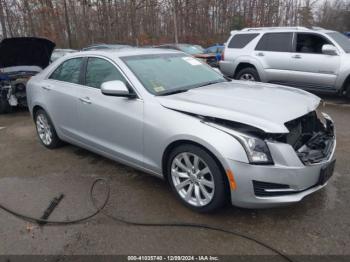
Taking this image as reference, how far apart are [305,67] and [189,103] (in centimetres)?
570

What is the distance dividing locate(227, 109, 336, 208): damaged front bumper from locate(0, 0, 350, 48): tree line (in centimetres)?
2259

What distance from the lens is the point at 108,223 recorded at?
3.05 meters

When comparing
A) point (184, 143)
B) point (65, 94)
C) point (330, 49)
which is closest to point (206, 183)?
point (184, 143)

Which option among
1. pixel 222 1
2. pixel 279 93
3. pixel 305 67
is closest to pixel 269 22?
pixel 222 1

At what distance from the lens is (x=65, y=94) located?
14.2 ft

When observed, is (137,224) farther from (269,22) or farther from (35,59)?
(269,22)

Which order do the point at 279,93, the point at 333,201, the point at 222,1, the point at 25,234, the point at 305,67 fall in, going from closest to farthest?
1. the point at 25,234
2. the point at 333,201
3. the point at 279,93
4. the point at 305,67
5. the point at 222,1

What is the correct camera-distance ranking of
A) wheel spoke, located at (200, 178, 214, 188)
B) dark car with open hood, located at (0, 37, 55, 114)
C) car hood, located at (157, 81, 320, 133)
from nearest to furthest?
1. car hood, located at (157, 81, 320, 133)
2. wheel spoke, located at (200, 178, 214, 188)
3. dark car with open hood, located at (0, 37, 55, 114)

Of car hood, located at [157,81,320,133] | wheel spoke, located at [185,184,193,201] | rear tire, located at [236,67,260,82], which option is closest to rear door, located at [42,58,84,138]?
car hood, located at [157,81,320,133]

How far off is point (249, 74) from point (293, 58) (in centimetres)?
129

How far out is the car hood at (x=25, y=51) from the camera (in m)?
7.18

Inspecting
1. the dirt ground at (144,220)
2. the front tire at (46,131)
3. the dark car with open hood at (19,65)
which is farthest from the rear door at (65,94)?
the dark car with open hood at (19,65)

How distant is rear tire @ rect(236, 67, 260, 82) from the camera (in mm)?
8690

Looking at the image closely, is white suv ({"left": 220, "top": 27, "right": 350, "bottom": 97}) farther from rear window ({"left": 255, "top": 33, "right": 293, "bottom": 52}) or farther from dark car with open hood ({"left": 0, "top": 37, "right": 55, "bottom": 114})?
dark car with open hood ({"left": 0, "top": 37, "right": 55, "bottom": 114})
